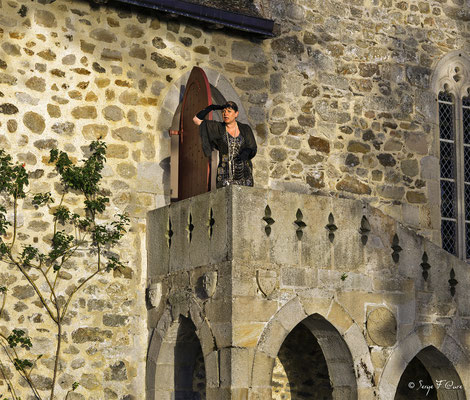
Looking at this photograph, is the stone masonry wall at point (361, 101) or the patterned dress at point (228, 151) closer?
the patterned dress at point (228, 151)

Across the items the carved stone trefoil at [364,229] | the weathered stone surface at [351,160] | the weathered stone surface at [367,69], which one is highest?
the weathered stone surface at [367,69]

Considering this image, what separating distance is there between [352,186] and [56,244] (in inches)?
150

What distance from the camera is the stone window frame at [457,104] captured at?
13133 mm

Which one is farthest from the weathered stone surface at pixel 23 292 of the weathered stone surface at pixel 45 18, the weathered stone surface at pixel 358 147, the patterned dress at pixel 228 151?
the weathered stone surface at pixel 358 147

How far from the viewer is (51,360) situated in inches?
405

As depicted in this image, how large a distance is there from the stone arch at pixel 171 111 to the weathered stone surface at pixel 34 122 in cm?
133

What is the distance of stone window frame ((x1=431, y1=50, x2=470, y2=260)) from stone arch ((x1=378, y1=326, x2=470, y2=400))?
257cm

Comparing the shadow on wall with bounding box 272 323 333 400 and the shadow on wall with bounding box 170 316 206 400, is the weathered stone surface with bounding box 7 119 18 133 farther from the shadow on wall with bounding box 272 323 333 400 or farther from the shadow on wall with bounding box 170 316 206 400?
the shadow on wall with bounding box 272 323 333 400

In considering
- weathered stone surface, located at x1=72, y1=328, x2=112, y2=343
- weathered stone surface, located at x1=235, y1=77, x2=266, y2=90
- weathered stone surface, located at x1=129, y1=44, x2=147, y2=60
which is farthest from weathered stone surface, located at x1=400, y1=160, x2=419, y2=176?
weathered stone surface, located at x1=72, y1=328, x2=112, y2=343

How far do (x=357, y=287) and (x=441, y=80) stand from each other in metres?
4.08

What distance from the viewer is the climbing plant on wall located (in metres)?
10.1

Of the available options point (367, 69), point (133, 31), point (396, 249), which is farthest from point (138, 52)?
point (396, 249)

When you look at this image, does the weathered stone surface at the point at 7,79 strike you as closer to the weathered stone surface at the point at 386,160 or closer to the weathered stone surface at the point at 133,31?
the weathered stone surface at the point at 133,31

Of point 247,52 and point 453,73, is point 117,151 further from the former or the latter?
point 453,73
